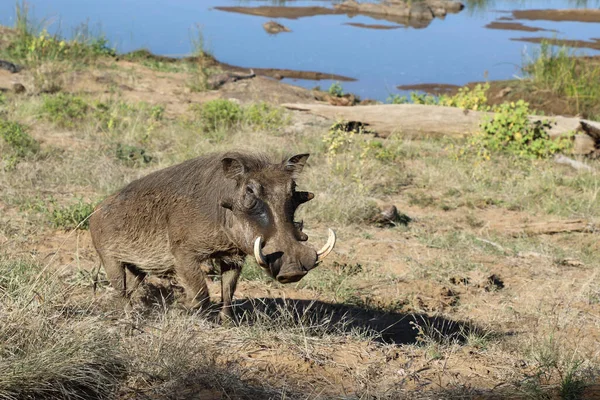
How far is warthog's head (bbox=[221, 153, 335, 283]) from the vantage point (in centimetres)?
350

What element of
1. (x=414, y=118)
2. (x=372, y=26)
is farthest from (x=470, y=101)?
(x=372, y=26)

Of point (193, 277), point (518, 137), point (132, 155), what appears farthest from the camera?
point (518, 137)

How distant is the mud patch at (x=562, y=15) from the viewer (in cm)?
2320

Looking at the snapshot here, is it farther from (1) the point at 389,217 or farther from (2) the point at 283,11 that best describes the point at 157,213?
(2) the point at 283,11

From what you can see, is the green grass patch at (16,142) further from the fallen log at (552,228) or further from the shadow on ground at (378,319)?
the fallen log at (552,228)

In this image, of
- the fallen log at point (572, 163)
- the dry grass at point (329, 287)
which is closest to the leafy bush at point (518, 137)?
the fallen log at point (572, 163)

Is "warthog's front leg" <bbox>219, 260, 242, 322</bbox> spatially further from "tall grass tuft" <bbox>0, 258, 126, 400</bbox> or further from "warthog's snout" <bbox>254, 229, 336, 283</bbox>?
"tall grass tuft" <bbox>0, 258, 126, 400</bbox>

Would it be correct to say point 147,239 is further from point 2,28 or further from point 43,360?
point 2,28

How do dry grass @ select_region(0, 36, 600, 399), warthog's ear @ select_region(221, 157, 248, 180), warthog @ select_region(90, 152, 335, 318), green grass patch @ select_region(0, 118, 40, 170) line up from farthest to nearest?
green grass patch @ select_region(0, 118, 40, 170)
warthog's ear @ select_region(221, 157, 248, 180)
warthog @ select_region(90, 152, 335, 318)
dry grass @ select_region(0, 36, 600, 399)

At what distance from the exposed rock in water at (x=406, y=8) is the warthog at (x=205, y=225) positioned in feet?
65.3

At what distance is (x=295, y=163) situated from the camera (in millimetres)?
3877

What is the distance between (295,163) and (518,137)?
5.53m

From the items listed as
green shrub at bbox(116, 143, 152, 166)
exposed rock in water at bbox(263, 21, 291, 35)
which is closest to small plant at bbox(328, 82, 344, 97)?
green shrub at bbox(116, 143, 152, 166)

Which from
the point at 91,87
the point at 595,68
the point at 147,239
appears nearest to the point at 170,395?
the point at 147,239
